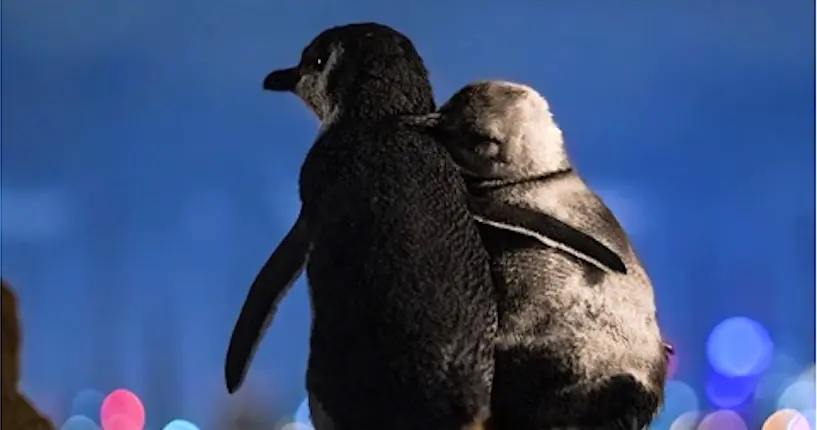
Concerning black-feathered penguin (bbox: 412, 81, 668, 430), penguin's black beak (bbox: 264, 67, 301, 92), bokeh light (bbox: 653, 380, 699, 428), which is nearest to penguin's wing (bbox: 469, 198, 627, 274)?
black-feathered penguin (bbox: 412, 81, 668, 430)

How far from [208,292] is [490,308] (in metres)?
0.69

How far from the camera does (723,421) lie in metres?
1.27

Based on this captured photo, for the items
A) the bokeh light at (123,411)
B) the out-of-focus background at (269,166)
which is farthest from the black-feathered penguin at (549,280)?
the bokeh light at (123,411)

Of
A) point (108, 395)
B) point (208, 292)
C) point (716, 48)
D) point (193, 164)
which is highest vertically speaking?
point (716, 48)

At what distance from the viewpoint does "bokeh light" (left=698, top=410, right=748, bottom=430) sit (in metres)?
1.26

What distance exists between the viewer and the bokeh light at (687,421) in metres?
1.21

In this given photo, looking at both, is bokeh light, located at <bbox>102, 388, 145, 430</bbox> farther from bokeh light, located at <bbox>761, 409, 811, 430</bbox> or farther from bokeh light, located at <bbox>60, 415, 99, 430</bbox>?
bokeh light, located at <bbox>761, 409, 811, 430</bbox>

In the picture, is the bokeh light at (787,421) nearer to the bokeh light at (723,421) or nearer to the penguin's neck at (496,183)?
the bokeh light at (723,421)

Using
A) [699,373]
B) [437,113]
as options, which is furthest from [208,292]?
[437,113]

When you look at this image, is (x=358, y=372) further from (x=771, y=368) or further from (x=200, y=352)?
(x=771, y=368)

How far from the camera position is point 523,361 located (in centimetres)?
57

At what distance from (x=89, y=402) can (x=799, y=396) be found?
0.73m

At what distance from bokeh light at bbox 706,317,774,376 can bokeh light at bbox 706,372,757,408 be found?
0.02 m

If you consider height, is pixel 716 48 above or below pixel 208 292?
above
